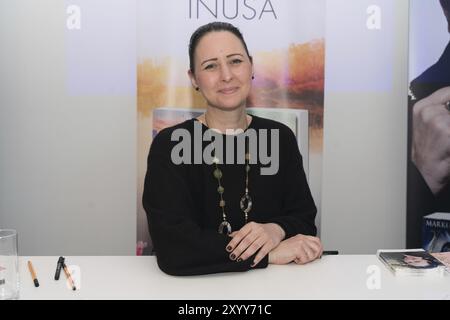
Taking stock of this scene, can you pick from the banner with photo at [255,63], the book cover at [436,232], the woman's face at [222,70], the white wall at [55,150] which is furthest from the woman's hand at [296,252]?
the white wall at [55,150]

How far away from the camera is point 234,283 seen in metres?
1.43

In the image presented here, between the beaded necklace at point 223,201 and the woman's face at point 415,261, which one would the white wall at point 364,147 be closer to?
the beaded necklace at point 223,201

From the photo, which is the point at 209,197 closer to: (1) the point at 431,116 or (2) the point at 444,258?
(2) the point at 444,258

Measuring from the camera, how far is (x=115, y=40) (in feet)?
9.37

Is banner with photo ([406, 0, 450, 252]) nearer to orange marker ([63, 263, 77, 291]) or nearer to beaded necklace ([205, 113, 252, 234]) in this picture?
beaded necklace ([205, 113, 252, 234])

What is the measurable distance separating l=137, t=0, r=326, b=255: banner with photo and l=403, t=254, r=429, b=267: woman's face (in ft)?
4.07

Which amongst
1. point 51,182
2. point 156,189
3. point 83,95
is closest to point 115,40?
point 83,95

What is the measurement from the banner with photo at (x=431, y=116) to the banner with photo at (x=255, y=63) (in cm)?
49

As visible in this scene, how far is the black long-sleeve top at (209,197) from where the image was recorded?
1635 millimetres

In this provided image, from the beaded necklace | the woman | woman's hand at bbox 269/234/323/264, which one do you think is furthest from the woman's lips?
woman's hand at bbox 269/234/323/264

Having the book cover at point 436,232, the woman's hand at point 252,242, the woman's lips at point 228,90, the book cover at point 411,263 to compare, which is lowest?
the book cover at point 436,232

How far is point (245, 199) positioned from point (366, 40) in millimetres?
1400

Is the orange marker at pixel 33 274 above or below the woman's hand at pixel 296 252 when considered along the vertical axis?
below
